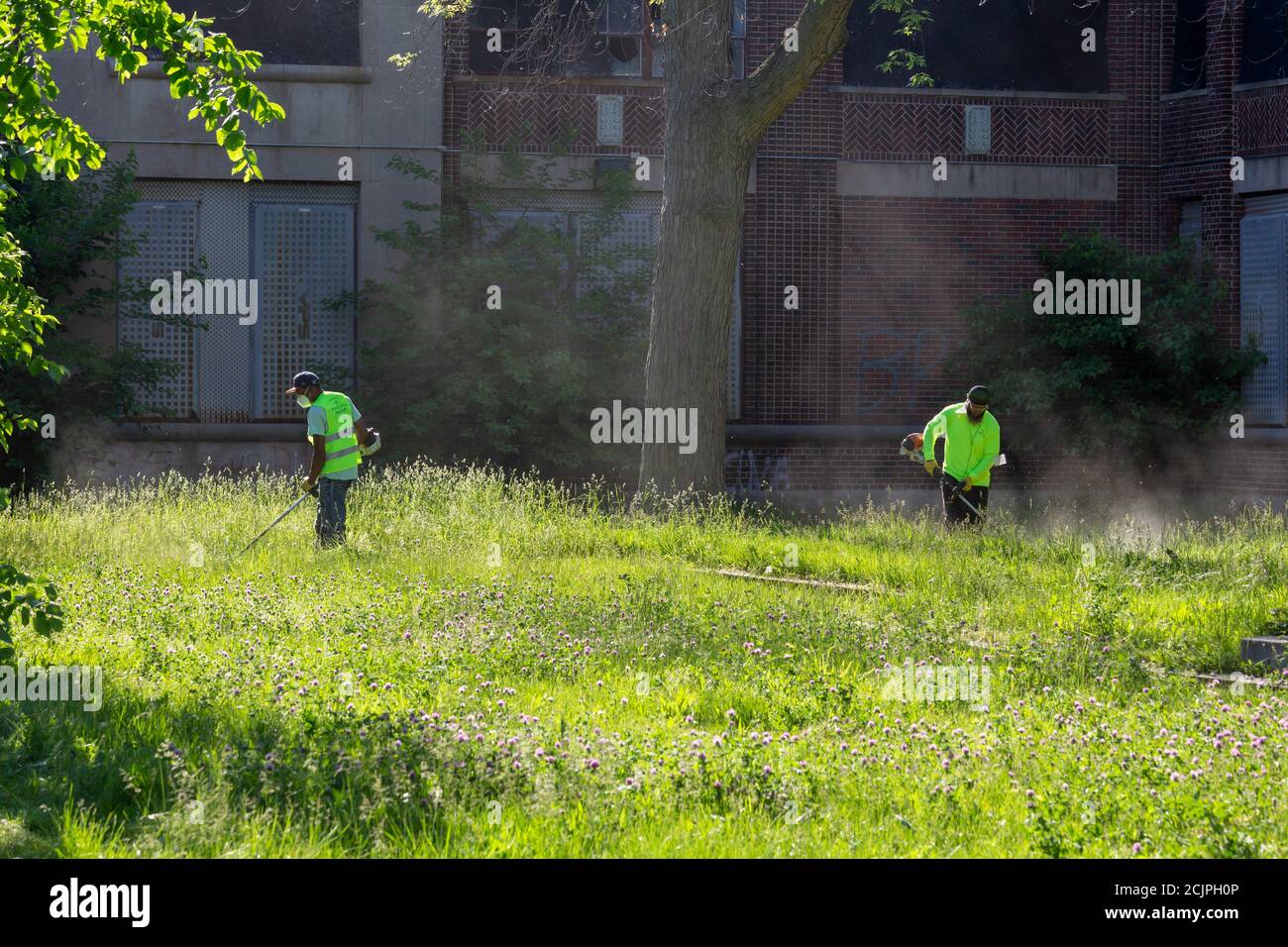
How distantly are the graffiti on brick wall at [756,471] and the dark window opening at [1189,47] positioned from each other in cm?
793

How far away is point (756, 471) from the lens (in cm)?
2094

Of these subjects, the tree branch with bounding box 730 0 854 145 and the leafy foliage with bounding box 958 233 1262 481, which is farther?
the leafy foliage with bounding box 958 233 1262 481

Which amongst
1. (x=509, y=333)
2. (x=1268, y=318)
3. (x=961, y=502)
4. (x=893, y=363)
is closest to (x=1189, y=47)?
(x=1268, y=318)

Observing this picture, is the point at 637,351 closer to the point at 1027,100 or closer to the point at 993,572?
the point at 1027,100

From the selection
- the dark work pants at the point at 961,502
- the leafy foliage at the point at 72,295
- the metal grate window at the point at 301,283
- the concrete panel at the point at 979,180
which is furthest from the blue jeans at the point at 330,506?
the concrete panel at the point at 979,180

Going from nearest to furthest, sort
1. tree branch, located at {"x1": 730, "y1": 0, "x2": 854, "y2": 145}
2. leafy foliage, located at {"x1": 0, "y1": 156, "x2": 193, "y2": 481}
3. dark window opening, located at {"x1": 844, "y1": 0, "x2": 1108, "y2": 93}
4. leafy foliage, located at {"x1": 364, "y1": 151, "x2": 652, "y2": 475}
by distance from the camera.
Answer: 1. tree branch, located at {"x1": 730, "y1": 0, "x2": 854, "y2": 145}
2. leafy foliage, located at {"x1": 0, "y1": 156, "x2": 193, "y2": 481}
3. leafy foliage, located at {"x1": 364, "y1": 151, "x2": 652, "y2": 475}
4. dark window opening, located at {"x1": 844, "y1": 0, "x2": 1108, "y2": 93}

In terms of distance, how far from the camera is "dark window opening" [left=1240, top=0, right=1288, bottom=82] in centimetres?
1986

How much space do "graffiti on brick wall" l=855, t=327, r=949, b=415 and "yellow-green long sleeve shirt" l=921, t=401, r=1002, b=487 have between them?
21.5 feet

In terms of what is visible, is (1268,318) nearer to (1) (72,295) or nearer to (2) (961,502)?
(2) (961,502)

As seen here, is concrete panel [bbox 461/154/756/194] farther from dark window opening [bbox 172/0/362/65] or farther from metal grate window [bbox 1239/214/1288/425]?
metal grate window [bbox 1239/214/1288/425]

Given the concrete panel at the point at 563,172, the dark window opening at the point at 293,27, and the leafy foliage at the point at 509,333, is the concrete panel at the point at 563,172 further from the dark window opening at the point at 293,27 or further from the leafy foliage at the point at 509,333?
the dark window opening at the point at 293,27

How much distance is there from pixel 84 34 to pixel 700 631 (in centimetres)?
443

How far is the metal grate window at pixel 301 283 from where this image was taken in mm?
20469

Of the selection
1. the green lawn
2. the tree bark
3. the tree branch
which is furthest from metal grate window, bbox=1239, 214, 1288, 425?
the tree bark
